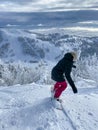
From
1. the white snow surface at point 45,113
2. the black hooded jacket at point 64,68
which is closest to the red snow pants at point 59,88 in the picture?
the black hooded jacket at point 64,68

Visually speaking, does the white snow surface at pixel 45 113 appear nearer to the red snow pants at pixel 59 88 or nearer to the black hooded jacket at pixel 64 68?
the red snow pants at pixel 59 88

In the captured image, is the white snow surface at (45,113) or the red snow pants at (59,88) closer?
the white snow surface at (45,113)

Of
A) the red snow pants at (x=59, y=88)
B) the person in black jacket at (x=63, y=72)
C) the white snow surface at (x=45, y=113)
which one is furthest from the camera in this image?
the red snow pants at (x=59, y=88)

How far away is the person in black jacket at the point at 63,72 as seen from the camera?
42.0 ft

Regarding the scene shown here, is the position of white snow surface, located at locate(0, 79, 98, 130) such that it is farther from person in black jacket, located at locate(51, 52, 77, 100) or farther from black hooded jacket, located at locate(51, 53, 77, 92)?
black hooded jacket, located at locate(51, 53, 77, 92)

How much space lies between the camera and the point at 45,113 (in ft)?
39.9

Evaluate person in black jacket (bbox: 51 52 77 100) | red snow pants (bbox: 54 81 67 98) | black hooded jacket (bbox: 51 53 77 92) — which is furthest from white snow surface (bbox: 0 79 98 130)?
black hooded jacket (bbox: 51 53 77 92)

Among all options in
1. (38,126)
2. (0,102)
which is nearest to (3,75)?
(0,102)

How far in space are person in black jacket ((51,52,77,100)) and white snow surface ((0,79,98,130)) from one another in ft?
1.88

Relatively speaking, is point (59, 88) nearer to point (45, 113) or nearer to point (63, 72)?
point (63, 72)

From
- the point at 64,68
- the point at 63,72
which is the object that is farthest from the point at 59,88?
the point at 64,68

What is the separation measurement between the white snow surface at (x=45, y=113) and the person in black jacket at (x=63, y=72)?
1.88ft

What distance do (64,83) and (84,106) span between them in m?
1.13

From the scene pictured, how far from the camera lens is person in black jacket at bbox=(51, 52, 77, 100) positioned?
12.8 m
